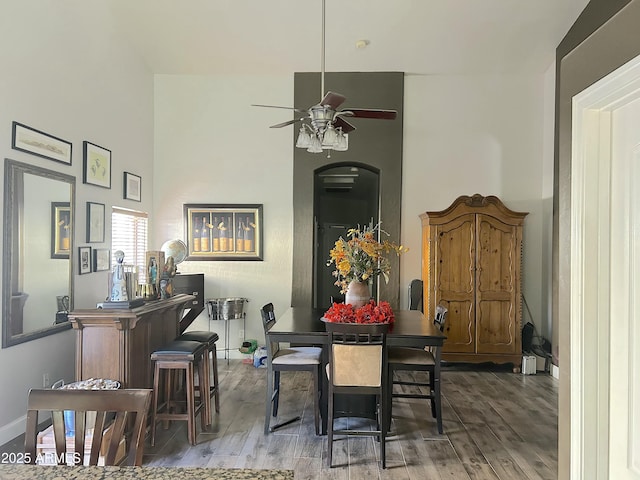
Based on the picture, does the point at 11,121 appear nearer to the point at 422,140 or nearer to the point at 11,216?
the point at 11,216

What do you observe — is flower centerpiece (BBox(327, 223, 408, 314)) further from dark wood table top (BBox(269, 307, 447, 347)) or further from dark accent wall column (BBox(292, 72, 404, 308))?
dark accent wall column (BBox(292, 72, 404, 308))

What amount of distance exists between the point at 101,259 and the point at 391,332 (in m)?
3.11

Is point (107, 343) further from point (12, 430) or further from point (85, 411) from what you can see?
point (85, 411)

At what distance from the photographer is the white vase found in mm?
3766

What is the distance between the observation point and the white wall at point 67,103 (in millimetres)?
3350

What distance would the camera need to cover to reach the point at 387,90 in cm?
580

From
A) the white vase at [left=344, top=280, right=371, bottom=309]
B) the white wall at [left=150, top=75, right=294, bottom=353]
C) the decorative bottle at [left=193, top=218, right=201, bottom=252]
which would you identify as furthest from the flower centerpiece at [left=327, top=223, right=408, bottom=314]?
the decorative bottle at [left=193, top=218, right=201, bottom=252]

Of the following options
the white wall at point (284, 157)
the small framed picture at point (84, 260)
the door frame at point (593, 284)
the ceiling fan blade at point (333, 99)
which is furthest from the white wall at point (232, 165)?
the door frame at point (593, 284)

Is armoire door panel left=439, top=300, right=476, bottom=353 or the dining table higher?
the dining table

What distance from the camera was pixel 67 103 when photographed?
13.2 ft

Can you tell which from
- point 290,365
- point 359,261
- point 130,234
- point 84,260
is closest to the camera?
point 290,365

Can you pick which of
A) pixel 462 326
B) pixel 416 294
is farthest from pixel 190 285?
pixel 462 326

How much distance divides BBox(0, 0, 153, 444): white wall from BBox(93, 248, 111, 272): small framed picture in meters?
0.08

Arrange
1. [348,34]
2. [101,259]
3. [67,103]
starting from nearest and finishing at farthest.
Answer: [67,103] < [101,259] < [348,34]
